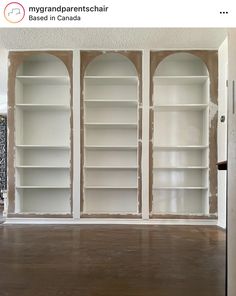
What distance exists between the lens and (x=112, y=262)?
2.39 metres

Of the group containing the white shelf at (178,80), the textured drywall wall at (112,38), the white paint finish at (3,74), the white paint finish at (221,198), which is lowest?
the white paint finish at (221,198)

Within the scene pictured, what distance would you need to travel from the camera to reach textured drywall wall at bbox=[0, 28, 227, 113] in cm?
368

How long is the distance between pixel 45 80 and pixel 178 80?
196cm

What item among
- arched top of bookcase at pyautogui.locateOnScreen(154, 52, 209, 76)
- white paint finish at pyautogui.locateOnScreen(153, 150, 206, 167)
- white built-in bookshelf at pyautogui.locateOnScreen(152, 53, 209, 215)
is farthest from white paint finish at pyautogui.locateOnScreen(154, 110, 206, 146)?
arched top of bookcase at pyautogui.locateOnScreen(154, 52, 209, 76)

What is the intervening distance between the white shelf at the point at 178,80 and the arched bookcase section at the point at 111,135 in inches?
13.7

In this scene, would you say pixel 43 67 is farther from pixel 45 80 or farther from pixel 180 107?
pixel 180 107

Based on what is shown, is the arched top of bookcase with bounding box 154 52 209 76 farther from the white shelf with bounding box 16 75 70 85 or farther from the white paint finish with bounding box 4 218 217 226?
the white paint finish with bounding box 4 218 217 226

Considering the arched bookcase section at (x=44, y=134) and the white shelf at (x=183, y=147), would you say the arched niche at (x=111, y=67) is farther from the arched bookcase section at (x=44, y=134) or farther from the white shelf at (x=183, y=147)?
the white shelf at (x=183, y=147)

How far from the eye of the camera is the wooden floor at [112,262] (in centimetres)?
186

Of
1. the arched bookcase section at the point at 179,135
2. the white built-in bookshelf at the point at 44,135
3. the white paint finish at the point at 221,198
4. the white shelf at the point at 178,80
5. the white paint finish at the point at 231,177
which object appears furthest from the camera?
the white built-in bookshelf at the point at 44,135

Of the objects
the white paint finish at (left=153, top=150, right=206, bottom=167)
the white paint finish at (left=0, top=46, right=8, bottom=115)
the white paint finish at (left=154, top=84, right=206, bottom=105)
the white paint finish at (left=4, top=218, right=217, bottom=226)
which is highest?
the white paint finish at (left=0, top=46, right=8, bottom=115)

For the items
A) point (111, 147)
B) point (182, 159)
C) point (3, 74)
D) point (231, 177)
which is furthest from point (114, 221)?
point (3, 74)

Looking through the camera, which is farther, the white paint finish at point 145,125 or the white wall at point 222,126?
the white paint finish at point 145,125

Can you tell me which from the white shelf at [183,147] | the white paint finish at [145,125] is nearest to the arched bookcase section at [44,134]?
the white paint finish at [145,125]
